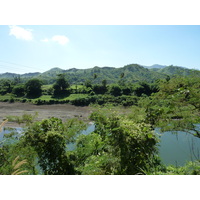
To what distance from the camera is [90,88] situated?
37469 mm

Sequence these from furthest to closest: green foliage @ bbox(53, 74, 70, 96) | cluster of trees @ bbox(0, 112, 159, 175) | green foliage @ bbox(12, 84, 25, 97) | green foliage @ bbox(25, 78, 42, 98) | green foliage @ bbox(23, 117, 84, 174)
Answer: green foliage @ bbox(53, 74, 70, 96) < green foliage @ bbox(12, 84, 25, 97) < green foliage @ bbox(25, 78, 42, 98) < green foliage @ bbox(23, 117, 84, 174) < cluster of trees @ bbox(0, 112, 159, 175)

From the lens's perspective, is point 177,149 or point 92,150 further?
point 177,149

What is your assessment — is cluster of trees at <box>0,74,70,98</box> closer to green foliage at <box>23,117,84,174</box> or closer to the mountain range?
the mountain range

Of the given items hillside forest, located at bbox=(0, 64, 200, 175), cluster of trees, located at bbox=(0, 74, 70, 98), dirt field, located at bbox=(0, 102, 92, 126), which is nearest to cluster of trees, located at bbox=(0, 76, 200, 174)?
hillside forest, located at bbox=(0, 64, 200, 175)

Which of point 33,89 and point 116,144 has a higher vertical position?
point 33,89

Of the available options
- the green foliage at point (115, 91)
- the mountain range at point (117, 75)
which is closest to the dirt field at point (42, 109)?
the green foliage at point (115, 91)

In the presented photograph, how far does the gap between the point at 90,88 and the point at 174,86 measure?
3316 centimetres

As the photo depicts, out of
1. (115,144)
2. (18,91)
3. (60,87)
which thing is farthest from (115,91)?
(115,144)

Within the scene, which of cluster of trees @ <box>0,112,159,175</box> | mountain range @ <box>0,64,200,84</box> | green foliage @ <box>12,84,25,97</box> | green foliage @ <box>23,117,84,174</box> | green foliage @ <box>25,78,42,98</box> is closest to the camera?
cluster of trees @ <box>0,112,159,175</box>

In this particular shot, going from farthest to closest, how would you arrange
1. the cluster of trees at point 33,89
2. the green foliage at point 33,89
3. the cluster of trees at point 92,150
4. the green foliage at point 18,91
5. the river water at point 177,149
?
1. the green foliage at point 18,91
2. the cluster of trees at point 33,89
3. the green foliage at point 33,89
4. the river water at point 177,149
5. the cluster of trees at point 92,150

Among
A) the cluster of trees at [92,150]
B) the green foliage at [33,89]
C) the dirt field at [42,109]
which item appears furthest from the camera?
the green foliage at [33,89]

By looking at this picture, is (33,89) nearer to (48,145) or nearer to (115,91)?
(115,91)

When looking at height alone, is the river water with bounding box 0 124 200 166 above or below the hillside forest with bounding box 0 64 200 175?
below

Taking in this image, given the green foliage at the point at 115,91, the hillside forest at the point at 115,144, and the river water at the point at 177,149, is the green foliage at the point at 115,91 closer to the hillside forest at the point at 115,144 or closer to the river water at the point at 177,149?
the river water at the point at 177,149
